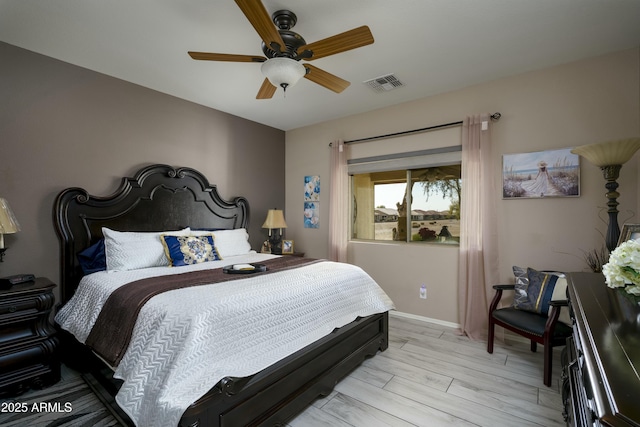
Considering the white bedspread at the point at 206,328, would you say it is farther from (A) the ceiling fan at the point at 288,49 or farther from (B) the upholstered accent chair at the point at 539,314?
(A) the ceiling fan at the point at 288,49

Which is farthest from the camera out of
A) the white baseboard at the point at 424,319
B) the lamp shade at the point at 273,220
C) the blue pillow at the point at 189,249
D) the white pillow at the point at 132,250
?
the lamp shade at the point at 273,220

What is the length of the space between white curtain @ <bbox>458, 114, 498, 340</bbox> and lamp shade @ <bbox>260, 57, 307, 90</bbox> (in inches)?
82.2

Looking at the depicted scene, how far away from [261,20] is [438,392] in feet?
8.81

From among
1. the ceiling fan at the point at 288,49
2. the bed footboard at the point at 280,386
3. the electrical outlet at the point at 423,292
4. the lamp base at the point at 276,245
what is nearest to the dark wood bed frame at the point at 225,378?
the bed footboard at the point at 280,386

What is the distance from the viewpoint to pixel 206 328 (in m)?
1.54

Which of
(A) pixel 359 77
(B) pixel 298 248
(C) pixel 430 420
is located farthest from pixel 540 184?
(B) pixel 298 248

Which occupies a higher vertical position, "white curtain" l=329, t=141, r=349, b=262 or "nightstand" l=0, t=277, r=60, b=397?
"white curtain" l=329, t=141, r=349, b=262

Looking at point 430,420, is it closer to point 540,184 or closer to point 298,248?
point 540,184

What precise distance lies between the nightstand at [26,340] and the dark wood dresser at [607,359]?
10.2 feet

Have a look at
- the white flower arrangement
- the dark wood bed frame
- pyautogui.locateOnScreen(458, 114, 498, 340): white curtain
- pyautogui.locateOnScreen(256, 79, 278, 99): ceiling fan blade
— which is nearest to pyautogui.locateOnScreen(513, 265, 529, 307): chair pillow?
pyautogui.locateOnScreen(458, 114, 498, 340): white curtain

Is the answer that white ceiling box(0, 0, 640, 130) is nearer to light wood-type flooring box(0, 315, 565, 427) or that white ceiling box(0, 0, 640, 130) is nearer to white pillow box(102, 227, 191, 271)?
white pillow box(102, 227, 191, 271)

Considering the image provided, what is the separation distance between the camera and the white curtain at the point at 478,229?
3.09 meters

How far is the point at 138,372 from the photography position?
4.97ft

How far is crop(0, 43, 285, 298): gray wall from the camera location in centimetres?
250
